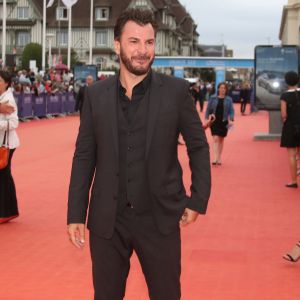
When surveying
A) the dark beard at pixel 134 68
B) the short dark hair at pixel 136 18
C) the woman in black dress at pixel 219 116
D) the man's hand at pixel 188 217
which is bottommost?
the woman in black dress at pixel 219 116

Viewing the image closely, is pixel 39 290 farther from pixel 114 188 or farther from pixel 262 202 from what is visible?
pixel 262 202

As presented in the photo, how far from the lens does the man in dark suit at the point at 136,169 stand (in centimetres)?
382

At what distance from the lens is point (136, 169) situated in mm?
3811

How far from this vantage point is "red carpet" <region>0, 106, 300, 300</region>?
20.5ft

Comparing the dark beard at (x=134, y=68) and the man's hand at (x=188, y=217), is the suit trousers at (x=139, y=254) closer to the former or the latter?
the man's hand at (x=188, y=217)

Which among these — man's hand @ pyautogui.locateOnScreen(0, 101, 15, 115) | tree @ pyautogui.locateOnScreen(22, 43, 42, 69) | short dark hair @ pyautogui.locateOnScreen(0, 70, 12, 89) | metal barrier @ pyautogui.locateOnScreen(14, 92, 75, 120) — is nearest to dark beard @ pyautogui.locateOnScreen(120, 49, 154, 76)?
man's hand @ pyautogui.locateOnScreen(0, 101, 15, 115)

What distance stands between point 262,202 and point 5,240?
4.20 meters

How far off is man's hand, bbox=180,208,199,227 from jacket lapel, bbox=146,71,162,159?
381 millimetres

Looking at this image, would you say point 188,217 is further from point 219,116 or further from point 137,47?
point 219,116

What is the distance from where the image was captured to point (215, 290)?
621 centimetres

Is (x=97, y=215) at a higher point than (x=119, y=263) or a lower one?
higher

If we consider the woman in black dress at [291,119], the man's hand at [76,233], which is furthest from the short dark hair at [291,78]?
the man's hand at [76,233]

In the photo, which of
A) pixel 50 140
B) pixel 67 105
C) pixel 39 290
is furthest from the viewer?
pixel 67 105

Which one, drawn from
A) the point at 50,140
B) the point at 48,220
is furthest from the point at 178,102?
the point at 50,140
